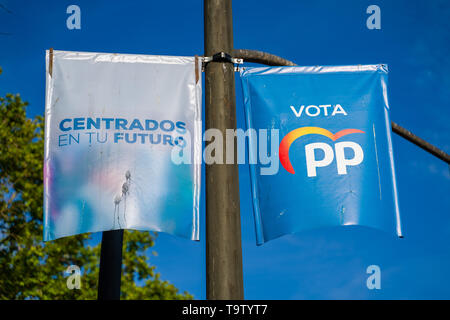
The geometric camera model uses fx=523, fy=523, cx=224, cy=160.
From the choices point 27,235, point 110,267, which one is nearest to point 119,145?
point 110,267

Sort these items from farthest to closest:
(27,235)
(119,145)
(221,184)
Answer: (27,235)
(119,145)
(221,184)

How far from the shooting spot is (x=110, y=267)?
16.9 ft

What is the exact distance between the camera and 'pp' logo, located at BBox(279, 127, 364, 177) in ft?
16.6

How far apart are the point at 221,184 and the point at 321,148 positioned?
1100mm

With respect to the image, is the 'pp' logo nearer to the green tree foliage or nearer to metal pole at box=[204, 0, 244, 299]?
metal pole at box=[204, 0, 244, 299]

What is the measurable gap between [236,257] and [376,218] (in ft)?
4.79

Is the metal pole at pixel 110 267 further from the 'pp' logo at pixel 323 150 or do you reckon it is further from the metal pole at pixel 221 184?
the 'pp' logo at pixel 323 150

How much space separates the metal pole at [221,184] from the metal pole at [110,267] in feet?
3.68

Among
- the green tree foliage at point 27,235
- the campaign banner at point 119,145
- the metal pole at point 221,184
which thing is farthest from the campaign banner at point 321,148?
the green tree foliage at point 27,235

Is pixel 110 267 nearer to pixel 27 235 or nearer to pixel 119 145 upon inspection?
pixel 119 145

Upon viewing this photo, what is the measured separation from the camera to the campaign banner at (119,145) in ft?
15.7

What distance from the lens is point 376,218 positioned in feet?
16.4

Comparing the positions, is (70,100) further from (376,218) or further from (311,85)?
(376,218)
